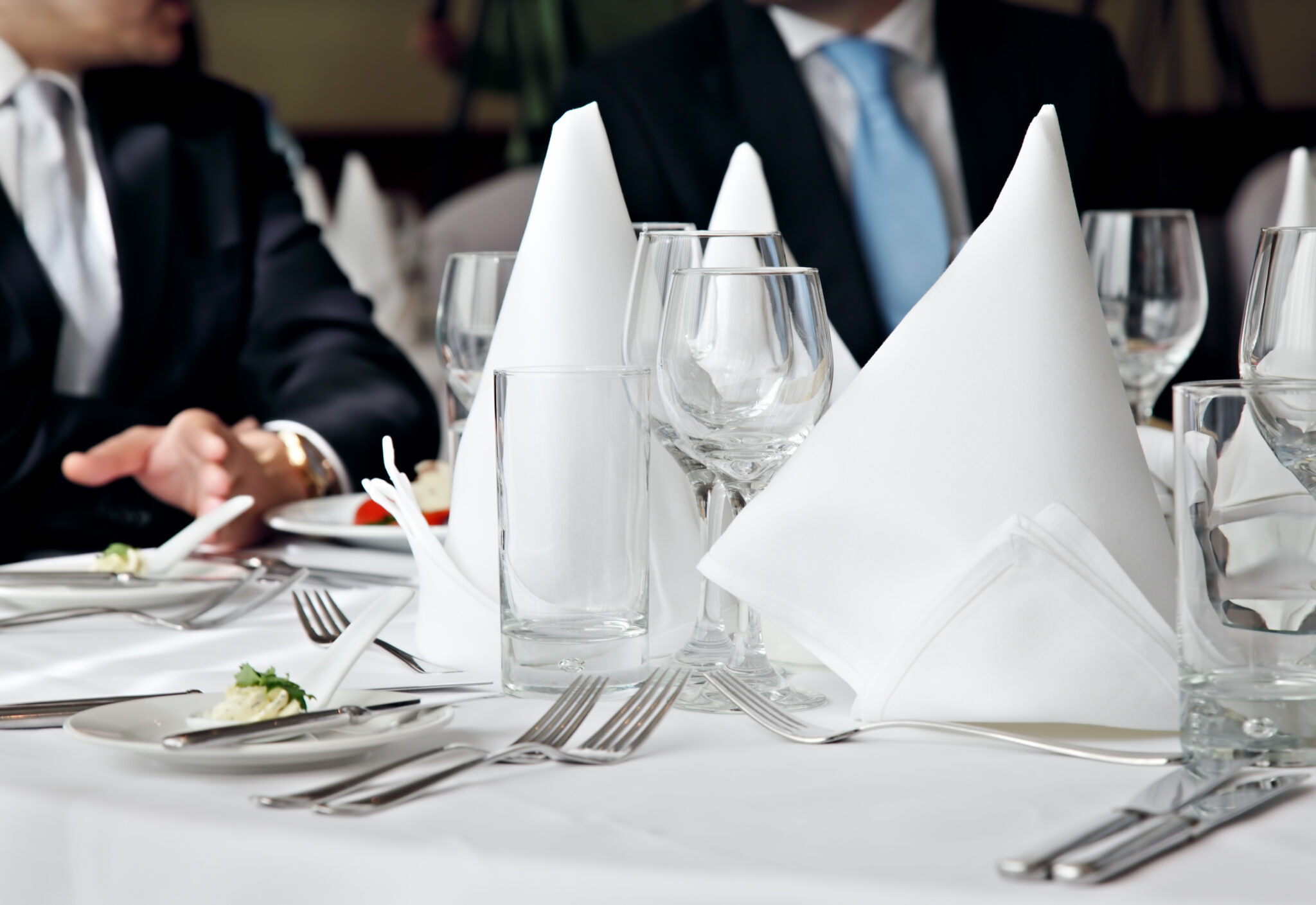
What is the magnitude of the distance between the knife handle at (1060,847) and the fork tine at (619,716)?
0.19m

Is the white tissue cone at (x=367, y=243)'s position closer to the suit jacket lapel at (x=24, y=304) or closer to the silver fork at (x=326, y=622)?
the suit jacket lapel at (x=24, y=304)

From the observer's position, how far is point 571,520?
64cm

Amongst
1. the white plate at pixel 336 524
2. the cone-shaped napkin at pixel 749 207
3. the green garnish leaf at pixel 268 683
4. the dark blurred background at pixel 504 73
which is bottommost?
the green garnish leaf at pixel 268 683

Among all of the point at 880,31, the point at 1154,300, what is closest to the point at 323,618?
the point at 1154,300

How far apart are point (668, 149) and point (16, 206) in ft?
3.52

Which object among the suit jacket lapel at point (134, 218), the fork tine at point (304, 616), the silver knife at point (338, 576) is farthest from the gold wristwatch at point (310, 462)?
the suit jacket lapel at point (134, 218)

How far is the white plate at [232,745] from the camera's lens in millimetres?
507

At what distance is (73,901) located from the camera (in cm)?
50

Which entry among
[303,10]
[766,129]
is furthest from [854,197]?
[303,10]

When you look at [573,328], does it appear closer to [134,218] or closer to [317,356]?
[317,356]

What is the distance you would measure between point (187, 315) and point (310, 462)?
0.66 meters

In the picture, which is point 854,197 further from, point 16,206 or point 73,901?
point 73,901

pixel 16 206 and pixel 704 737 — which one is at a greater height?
pixel 16 206

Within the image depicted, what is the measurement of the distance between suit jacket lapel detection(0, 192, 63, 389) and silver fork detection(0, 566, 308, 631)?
36.0 inches
